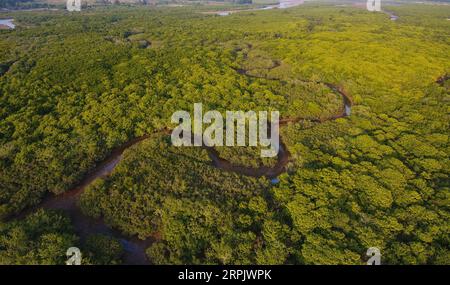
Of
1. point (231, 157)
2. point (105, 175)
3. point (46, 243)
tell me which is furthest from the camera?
point (231, 157)

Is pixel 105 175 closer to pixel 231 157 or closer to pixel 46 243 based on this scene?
pixel 46 243

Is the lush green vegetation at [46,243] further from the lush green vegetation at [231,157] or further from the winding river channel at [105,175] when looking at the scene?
the winding river channel at [105,175]

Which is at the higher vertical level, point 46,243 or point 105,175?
point 105,175

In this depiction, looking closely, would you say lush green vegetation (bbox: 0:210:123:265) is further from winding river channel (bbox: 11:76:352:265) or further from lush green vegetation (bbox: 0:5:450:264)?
winding river channel (bbox: 11:76:352:265)

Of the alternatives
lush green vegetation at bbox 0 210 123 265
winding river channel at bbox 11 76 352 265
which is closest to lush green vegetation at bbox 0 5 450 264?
lush green vegetation at bbox 0 210 123 265

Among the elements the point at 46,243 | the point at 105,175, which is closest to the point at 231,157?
the point at 105,175

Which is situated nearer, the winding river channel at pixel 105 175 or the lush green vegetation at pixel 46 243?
the lush green vegetation at pixel 46 243

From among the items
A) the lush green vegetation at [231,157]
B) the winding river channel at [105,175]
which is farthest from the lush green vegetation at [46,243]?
the winding river channel at [105,175]

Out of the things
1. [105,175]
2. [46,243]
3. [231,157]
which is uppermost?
[231,157]

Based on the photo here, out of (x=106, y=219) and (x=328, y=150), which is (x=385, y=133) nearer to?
(x=328, y=150)
